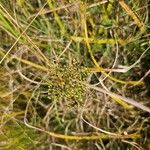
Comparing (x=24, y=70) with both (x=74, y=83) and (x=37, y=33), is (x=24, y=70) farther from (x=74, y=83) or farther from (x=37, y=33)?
(x=74, y=83)

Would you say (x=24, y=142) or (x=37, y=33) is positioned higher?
(x=37, y=33)

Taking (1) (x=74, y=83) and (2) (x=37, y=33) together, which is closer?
(1) (x=74, y=83)

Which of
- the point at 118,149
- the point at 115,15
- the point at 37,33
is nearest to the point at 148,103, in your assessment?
the point at 118,149

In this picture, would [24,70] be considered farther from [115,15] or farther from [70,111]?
[115,15]

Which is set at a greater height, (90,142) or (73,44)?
(73,44)

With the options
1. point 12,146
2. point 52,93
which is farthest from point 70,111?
point 12,146

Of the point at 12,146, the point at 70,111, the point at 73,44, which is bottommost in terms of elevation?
the point at 12,146
